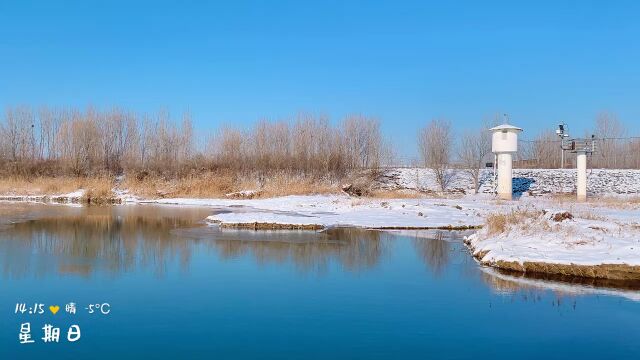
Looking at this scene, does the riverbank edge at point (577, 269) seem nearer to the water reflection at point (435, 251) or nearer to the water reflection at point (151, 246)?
the water reflection at point (435, 251)

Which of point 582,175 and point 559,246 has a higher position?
point 582,175

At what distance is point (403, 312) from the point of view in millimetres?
8477

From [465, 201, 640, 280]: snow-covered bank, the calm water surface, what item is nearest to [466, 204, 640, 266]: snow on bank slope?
[465, 201, 640, 280]: snow-covered bank

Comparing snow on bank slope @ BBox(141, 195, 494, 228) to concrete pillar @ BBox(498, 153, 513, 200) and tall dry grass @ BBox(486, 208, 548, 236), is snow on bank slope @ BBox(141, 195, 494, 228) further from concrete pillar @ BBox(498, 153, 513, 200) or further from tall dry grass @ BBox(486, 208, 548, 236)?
concrete pillar @ BBox(498, 153, 513, 200)

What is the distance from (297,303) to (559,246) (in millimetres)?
6819

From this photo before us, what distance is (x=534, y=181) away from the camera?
41.1m

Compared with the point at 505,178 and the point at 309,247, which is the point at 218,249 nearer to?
the point at 309,247

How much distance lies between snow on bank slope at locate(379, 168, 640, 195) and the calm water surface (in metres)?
27.1

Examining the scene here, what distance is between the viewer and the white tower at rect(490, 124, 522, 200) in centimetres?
3388

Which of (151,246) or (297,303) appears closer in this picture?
(297,303)

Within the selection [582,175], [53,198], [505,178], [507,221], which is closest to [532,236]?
[507,221]

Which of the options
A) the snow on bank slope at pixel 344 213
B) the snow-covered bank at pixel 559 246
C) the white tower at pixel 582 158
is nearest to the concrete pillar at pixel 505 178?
the white tower at pixel 582 158

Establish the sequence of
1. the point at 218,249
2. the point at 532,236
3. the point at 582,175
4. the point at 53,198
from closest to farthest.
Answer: the point at 532,236 < the point at 218,249 < the point at 582,175 < the point at 53,198

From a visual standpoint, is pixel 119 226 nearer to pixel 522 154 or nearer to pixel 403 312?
pixel 403 312
